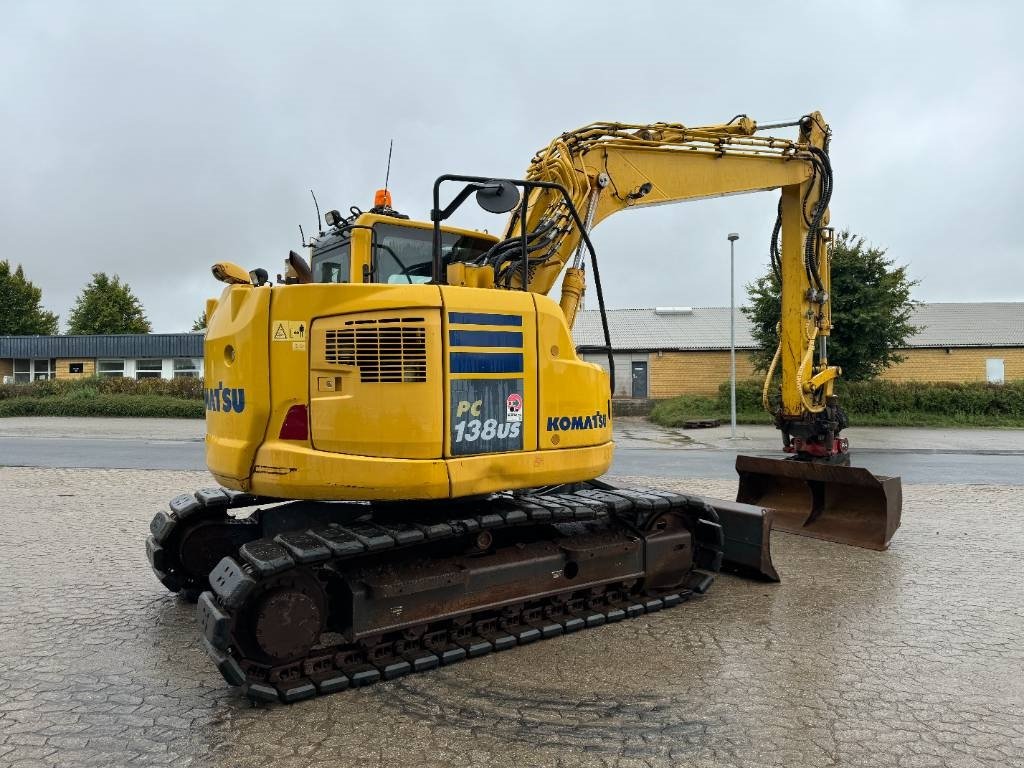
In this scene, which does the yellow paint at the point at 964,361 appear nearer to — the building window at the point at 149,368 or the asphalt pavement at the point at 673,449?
the asphalt pavement at the point at 673,449

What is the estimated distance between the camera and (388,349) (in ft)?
13.9

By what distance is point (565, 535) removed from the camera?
5.27 m

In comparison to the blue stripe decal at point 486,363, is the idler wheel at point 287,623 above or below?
below

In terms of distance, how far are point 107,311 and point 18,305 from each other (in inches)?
210

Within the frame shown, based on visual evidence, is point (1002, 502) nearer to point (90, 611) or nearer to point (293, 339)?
point (293, 339)

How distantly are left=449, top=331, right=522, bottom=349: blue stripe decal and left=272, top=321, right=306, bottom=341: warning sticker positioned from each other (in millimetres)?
851

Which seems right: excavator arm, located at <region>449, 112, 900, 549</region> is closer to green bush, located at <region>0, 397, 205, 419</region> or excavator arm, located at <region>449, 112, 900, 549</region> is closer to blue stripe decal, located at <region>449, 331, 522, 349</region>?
blue stripe decal, located at <region>449, 331, 522, 349</region>

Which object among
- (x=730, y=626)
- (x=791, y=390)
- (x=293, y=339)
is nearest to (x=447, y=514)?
(x=293, y=339)

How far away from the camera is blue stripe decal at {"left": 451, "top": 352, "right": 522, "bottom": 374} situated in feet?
14.3

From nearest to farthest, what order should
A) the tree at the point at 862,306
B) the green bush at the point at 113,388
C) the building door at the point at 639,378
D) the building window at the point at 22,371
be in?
1. the tree at the point at 862,306
2. the green bush at the point at 113,388
3. the building door at the point at 639,378
4. the building window at the point at 22,371

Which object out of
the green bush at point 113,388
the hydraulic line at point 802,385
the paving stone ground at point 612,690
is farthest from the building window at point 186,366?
the hydraulic line at point 802,385

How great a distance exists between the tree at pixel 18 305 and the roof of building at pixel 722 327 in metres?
34.0

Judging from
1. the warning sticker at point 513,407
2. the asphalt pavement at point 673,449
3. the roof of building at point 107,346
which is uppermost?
the roof of building at point 107,346

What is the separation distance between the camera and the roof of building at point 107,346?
35.2 m
